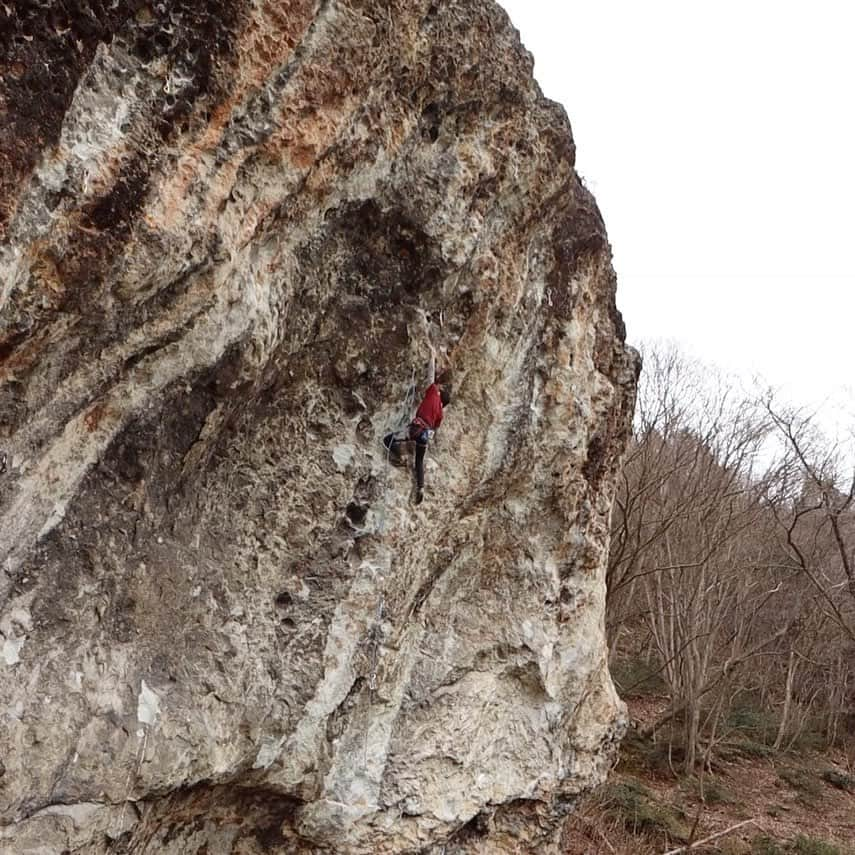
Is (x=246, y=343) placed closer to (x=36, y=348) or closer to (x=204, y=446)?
(x=204, y=446)

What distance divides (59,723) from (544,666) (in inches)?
147

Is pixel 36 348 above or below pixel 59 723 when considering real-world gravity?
above

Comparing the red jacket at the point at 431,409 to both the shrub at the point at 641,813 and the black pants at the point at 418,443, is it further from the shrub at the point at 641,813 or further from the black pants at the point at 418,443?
the shrub at the point at 641,813

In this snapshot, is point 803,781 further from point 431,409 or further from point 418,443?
point 431,409

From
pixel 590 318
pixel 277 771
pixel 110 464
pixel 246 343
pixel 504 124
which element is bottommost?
pixel 277 771

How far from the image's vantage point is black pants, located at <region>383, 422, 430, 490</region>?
203 inches

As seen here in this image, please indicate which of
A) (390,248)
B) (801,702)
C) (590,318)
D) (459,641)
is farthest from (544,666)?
(801,702)

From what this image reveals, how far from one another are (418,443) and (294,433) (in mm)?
849

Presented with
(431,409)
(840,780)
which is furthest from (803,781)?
(431,409)

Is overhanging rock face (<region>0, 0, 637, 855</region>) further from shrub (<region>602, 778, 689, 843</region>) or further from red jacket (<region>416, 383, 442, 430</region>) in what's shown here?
shrub (<region>602, 778, 689, 843</region>)

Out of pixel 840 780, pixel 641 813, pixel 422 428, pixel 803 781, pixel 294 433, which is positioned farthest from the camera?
pixel 840 780

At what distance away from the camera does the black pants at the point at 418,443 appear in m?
5.14

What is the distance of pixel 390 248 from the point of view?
5.21 metres

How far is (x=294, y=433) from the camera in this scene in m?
4.98
